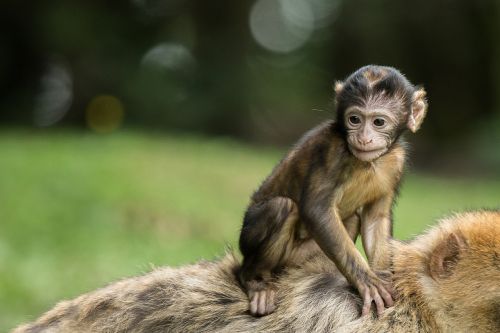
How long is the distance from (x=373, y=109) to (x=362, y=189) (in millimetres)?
491

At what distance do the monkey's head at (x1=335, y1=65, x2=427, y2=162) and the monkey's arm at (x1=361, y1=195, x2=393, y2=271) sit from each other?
0.39 m

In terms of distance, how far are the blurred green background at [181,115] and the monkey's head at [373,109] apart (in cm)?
36

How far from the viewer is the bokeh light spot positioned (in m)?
22.8

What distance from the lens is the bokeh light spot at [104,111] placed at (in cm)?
2283

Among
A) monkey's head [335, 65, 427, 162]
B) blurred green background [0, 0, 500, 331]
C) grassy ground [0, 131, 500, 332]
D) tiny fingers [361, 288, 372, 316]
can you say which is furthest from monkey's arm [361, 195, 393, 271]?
grassy ground [0, 131, 500, 332]

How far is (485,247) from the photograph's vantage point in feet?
15.3

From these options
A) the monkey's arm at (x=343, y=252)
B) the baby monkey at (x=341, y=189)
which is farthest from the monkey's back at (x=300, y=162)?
the monkey's arm at (x=343, y=252)

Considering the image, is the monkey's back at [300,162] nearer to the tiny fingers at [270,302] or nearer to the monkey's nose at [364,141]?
the monkey's nose at [364,141]

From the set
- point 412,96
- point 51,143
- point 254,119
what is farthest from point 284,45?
point 412,96

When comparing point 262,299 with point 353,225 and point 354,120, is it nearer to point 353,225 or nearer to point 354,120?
point 353,225

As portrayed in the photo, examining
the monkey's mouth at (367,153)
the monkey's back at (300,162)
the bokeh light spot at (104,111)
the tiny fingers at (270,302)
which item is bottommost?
the tiny fingers at (270,302)

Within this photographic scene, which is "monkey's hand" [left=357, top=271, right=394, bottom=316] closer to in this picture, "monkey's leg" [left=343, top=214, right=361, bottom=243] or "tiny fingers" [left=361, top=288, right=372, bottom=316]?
"tiny fingers" [left=361, top=288, right=372, bottom=316]

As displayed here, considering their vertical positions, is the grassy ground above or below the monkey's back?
above

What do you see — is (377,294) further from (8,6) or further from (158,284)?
(8,6)
